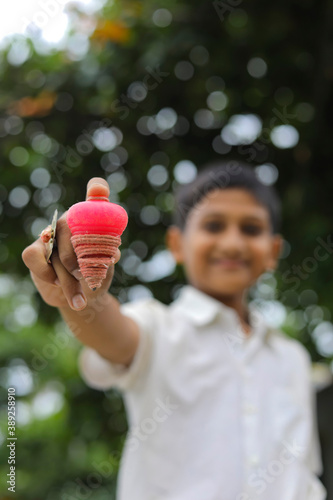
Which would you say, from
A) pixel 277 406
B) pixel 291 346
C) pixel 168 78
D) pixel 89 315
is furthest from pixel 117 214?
pixel 168 78

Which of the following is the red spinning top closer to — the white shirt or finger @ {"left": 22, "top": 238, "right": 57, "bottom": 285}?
finger @ {"left": 22, "top": 238, "right": 57, "bottom": 285}

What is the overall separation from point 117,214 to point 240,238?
0.75m

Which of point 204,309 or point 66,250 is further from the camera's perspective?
point 204,309

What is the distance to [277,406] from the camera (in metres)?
1.32

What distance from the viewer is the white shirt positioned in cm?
118

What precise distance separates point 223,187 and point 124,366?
489 millimetres

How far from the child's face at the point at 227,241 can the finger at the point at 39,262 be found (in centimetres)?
70

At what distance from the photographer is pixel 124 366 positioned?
3.85 ft

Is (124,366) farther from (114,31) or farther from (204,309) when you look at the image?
(114,31)

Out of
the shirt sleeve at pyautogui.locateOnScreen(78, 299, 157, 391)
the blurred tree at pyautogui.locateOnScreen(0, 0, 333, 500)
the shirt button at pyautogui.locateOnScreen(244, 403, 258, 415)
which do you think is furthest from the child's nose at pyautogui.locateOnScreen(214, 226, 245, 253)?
the blurred tree at pyautogui.locateOnScreen(0, 0, 333, 500)

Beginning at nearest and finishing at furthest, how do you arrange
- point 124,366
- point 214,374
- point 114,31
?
1. point 124,366
2. point 214,374
3. point 114,31

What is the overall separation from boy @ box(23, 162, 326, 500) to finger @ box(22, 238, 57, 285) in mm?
291

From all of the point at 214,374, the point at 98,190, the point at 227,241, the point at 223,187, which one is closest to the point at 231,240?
the point at 227,241

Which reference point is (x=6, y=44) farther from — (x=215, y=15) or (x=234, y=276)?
(x=234, y=276)
